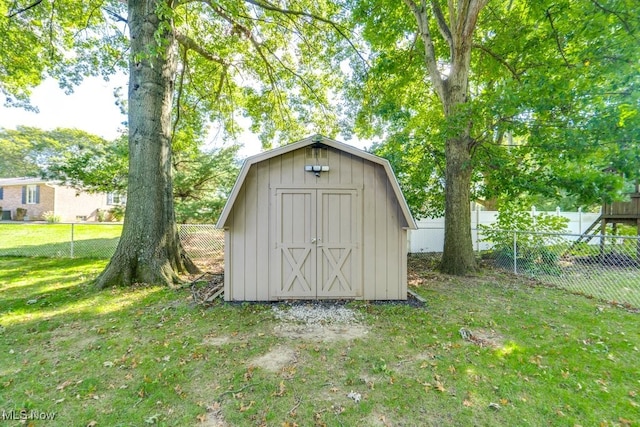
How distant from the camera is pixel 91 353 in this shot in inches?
129

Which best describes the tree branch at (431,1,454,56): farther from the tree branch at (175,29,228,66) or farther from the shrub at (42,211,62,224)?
the shrub at (42,211,62,224)

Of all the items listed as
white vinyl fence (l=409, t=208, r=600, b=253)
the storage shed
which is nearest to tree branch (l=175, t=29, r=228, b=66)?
the storage shed

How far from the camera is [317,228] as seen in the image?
5.06m

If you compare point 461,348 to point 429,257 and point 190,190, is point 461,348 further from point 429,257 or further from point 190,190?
point 190,190

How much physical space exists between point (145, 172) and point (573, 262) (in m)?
11.5

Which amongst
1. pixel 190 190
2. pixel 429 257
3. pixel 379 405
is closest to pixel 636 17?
pixel 429 257

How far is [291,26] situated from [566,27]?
25.4ft

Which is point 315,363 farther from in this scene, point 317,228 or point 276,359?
point 317,228

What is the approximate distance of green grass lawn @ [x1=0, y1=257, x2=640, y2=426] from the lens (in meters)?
2.36

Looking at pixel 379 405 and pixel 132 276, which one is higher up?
pixel 132 276

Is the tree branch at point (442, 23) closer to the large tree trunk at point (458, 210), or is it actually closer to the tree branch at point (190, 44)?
the large tree trunk at point (458, 210)

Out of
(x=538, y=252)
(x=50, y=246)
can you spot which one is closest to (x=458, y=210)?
(x=538, y=252)

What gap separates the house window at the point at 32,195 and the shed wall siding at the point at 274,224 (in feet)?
82.1

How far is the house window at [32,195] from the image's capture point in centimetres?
2064
